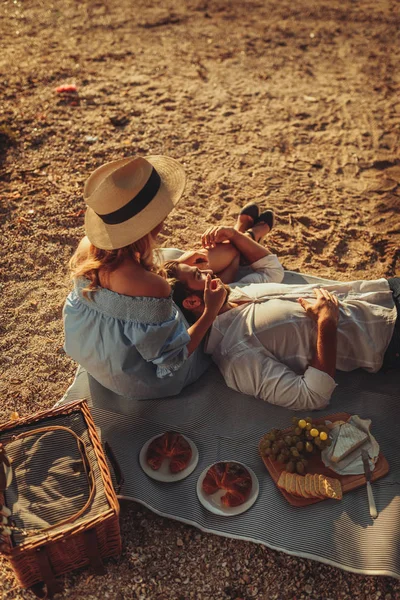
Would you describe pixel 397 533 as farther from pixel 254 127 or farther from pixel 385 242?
pixel 254 127

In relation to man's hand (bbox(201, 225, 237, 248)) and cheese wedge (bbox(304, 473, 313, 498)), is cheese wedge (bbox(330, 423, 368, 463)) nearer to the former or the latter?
cheese wedge (bbox(304, 473, 313, 498))

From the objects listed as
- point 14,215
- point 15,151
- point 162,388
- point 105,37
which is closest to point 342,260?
point 162,388

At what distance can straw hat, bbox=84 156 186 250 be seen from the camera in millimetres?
3117

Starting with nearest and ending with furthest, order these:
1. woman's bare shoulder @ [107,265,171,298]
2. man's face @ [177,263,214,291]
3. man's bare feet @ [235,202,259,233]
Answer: woman's bare shoulder @ [107,265,171,298] → man's face @ [177,263,214,291] → man's bare feet @ [235,202,259,233]

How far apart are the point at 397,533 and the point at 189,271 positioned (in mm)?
2107

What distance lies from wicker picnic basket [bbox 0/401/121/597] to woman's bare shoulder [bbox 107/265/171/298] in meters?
0.88

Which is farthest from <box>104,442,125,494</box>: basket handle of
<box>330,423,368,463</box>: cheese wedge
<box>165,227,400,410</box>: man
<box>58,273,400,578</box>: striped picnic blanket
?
<box>330,423,368,463</box>: cheese wedge

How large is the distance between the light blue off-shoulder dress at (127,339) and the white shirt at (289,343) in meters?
0.37

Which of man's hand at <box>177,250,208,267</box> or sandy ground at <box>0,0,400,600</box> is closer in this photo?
sandy ground at <box>0,0,400,600</box>

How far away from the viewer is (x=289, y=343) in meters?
3.87

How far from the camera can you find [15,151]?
22.0ft

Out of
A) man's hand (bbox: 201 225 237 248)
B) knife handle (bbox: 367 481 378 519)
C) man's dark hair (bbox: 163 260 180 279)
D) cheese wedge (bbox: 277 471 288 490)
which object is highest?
man's dark hair (bbox: 163 260 180 279)

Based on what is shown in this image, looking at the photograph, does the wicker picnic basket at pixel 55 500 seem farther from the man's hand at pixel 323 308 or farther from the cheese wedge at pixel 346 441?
the man's hand at pixel 323 308

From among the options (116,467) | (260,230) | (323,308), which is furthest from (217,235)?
(116,467)
